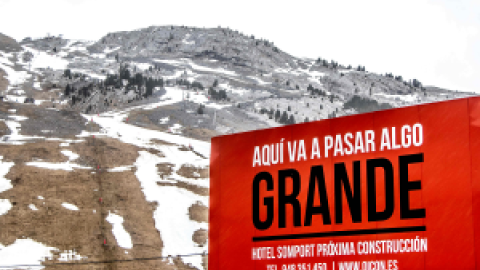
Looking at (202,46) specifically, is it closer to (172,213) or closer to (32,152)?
(32,152)

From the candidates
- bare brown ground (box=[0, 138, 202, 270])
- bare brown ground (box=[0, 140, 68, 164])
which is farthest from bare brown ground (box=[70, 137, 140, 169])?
bare brown ground (box=[0, 140, 68, 164])

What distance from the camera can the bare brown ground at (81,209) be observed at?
129 ft

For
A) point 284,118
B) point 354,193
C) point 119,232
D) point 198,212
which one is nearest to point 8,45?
point 284,118

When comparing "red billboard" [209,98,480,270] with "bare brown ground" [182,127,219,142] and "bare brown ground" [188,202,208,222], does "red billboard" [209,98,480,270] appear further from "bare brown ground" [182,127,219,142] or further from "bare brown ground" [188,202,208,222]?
"bare brown ground" [182,127,219,142]

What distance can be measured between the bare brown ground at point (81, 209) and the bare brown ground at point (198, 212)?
3.14 m

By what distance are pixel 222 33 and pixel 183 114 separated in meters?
98.7

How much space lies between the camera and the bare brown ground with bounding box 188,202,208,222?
47094 millimetres

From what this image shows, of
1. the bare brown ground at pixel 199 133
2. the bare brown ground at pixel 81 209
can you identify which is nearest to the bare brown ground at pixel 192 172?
the bare brown ground at pixel 81 209

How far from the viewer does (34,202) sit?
43.6 metres

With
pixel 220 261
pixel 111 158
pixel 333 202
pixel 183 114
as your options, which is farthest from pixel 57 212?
pixel 183 114

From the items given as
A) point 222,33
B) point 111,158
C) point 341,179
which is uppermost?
point 222,33

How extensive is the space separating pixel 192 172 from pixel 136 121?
3536cm

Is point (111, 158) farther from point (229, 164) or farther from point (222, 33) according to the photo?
point (222, 33)

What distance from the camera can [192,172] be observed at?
184 feet
